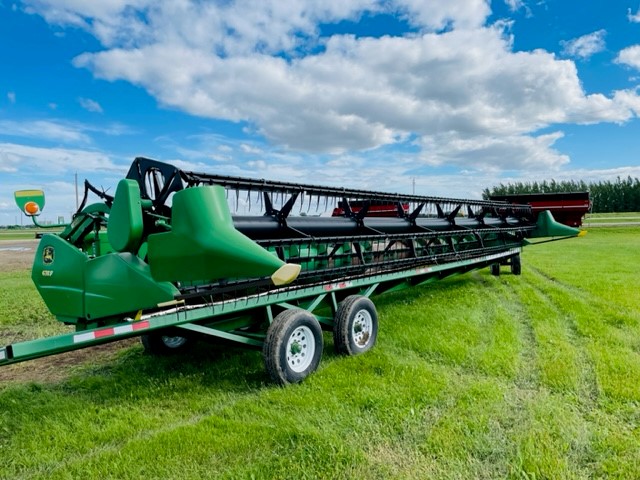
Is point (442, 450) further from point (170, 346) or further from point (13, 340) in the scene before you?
point (13, 340)

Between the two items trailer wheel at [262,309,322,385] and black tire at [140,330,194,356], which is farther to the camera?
black tire at [140,330,194,356]

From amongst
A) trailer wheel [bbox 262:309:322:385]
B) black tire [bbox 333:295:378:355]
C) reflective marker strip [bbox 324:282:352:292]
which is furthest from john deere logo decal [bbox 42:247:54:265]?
black tire [bbox 333:295:378:355]

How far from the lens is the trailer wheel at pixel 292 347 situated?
13.5ft

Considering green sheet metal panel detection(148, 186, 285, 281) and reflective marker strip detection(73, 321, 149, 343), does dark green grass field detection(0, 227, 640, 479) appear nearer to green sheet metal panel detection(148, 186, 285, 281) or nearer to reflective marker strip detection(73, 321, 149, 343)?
reflective marker strip detection(73, 321, 149, 343)

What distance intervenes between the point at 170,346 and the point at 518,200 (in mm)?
10080

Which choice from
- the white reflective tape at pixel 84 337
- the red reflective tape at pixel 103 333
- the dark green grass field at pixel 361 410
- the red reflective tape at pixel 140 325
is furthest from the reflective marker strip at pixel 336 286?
the white reflective tape at pixel 84 337

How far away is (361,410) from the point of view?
3.69 meters

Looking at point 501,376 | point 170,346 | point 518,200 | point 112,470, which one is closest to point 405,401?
point 501,376

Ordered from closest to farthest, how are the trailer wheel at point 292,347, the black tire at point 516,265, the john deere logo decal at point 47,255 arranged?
the trailer wheel at point 292,347
the john deere logo decal at point 47,255
the black tire at point 516,265

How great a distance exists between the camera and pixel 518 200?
12.2 meters

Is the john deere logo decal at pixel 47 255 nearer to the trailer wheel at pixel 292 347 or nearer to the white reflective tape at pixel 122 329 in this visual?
the white reflective tape at pixel 122 329

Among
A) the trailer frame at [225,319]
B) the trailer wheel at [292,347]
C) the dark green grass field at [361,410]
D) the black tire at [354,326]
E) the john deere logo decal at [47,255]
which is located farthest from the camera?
the black tire at [354,326]

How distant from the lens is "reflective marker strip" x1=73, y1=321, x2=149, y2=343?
3.32 meters

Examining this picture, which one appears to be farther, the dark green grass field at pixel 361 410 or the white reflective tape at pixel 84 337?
the white reflective tape at pixel 84 337
